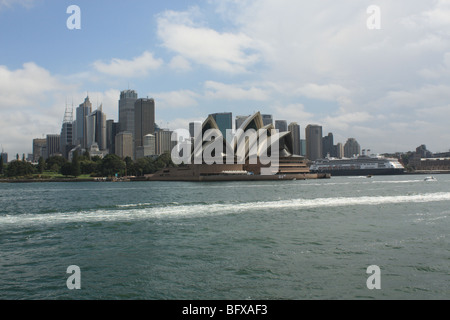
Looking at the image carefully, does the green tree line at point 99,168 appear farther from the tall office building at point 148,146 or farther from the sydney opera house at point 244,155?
the tall office building at point 148,146

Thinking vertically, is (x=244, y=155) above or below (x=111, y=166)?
above

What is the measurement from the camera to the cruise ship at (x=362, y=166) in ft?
296

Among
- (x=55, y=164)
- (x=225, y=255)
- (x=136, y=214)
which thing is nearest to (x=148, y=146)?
(x=55, y=164)

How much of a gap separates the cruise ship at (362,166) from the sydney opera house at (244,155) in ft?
89.8

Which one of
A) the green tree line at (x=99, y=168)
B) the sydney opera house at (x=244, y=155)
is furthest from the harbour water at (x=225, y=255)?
the green tree line at (x=99, y=168)

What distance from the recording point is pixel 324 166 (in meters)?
99.6

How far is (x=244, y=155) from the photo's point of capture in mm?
71250

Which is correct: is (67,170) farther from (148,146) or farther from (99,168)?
(148,146)

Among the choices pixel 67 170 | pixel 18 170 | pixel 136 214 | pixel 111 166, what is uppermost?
pixel 111 166

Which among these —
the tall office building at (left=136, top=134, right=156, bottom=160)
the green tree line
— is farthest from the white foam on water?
the tall office building at (left=136, top=134, right=156, bottom=160)

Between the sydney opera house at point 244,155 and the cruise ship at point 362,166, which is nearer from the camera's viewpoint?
the sydney opera house at point 244,155

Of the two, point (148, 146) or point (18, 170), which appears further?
point (148, 146)

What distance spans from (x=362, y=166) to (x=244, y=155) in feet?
129
